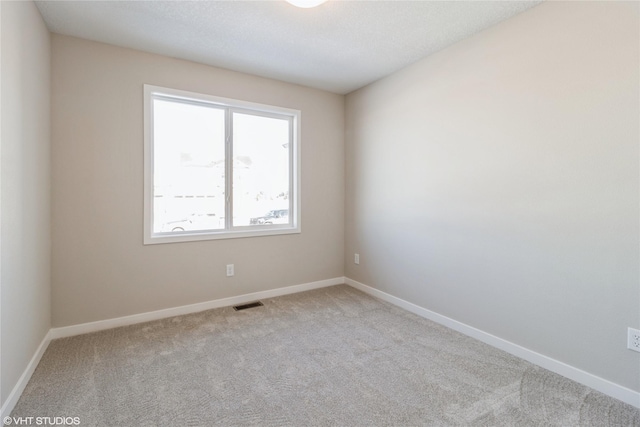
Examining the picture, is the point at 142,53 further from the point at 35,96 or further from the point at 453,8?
the point at 453,8

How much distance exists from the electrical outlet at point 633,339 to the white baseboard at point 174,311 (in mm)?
2748

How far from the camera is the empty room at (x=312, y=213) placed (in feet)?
5.61

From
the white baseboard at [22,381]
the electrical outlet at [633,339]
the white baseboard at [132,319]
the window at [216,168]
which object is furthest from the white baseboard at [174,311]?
the electrical outlet at [633,339]

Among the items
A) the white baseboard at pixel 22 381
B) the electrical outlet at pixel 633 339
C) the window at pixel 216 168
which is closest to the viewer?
the white baseboard at pixel 22 381

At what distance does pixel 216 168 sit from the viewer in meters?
3.21

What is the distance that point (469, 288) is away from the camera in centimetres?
254

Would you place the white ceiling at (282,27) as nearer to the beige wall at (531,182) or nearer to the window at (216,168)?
the beige wall at (531,182)

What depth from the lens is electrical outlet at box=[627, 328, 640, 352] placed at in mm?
1680

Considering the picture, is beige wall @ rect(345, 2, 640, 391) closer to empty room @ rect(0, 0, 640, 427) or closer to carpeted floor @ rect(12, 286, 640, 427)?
empty room @ rect(0, 0, 640, 427)

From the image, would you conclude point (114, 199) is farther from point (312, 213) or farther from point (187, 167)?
point (312, 213)

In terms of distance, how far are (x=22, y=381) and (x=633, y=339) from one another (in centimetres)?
356

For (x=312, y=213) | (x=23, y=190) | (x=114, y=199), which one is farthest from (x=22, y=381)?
(x=312, y=213)

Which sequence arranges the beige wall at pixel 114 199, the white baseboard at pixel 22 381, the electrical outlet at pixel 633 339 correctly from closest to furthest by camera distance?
1. the white baseboard at pixel 22 381
2. the electrical outlet at pixel 633 339
3. the beige wall at pixel 114 199

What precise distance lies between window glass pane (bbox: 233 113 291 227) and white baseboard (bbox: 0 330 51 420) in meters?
1.80
